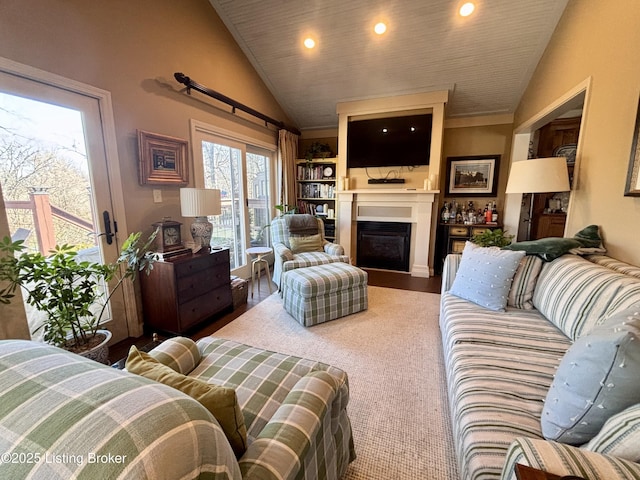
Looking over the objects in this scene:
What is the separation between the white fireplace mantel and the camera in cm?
402

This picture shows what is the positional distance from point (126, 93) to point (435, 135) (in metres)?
3.54

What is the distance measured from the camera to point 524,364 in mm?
1288

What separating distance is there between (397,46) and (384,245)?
103 inches

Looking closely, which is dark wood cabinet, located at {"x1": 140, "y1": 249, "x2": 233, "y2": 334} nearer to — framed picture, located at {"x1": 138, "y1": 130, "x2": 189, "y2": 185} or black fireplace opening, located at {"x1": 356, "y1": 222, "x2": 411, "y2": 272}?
framed picture, located at {"x1": 138, "y1": 130, "x2": 189, "y2": 185}

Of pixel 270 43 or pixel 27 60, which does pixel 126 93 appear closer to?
pixel 27 60

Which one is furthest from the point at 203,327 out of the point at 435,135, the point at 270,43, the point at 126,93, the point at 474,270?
the point at 435,135

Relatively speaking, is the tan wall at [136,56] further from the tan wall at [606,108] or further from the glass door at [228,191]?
the tan wall at [606,108]

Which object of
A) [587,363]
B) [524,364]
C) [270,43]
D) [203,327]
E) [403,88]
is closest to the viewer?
[587,363]

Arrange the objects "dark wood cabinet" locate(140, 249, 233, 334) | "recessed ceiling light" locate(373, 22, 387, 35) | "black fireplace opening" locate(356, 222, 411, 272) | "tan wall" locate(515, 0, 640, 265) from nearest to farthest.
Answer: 1. "tan wall" locate(515, 0, 640, 265)
2. "dark wood cabinet" locate(140, 249, 233, 334)
3. "recessed ceiling light" locate(373, 22, 387, 35)
4. "black fireplace opening" locate(356, 222, 411, 272)

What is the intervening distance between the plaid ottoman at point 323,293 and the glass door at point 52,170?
1497mm

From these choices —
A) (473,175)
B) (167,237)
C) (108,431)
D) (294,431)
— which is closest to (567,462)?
(294,431)

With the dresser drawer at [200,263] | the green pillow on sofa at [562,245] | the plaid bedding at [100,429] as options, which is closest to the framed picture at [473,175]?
the green pillow on sofa at [562,245]

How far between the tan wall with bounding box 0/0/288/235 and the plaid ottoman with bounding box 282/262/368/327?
140 cm

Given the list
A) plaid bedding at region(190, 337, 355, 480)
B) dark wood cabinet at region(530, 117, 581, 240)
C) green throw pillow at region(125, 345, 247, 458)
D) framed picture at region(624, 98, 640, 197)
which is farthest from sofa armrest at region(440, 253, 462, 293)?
dark wood cabinet at region(530, 117, 581, 240)
